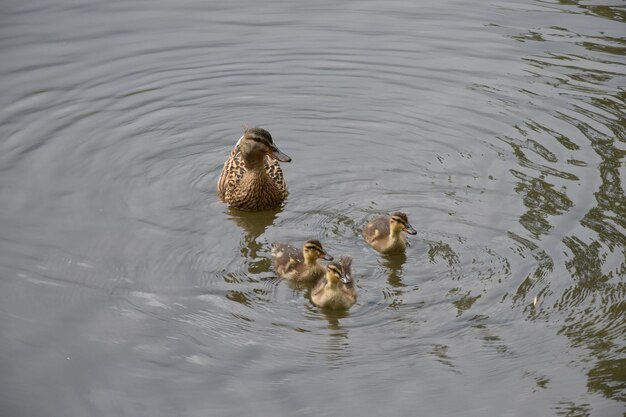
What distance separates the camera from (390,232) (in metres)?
7.87

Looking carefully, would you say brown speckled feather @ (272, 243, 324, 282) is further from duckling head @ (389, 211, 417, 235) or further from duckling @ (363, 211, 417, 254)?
duckling head @ (389, 211, 417, 235)

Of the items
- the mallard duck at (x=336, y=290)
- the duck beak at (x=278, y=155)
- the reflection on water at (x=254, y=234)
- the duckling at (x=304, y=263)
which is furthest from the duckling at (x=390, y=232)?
the duck beak at (x=278, y=155)

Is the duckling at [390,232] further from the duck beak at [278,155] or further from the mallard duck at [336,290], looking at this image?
the duck beak at [278,155]

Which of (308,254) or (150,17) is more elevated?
(150,17)

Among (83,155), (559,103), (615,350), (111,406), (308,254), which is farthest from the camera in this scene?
(559,103)

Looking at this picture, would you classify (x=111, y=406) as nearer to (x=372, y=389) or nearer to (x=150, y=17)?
(x=372, y=389)

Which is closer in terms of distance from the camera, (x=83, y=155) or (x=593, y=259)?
(x=593, y=259)

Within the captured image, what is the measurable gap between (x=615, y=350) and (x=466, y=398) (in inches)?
43.7

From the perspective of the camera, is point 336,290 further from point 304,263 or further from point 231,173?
point 231,173

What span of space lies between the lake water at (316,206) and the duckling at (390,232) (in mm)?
107

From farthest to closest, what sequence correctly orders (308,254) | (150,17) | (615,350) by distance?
(150,17) → (308,254) → (615,350)

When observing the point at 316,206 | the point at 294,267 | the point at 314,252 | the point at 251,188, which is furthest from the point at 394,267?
the point at 251,188

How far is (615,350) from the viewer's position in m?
6.61

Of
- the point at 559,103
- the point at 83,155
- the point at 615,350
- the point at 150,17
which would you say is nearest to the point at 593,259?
the point at 615,350
